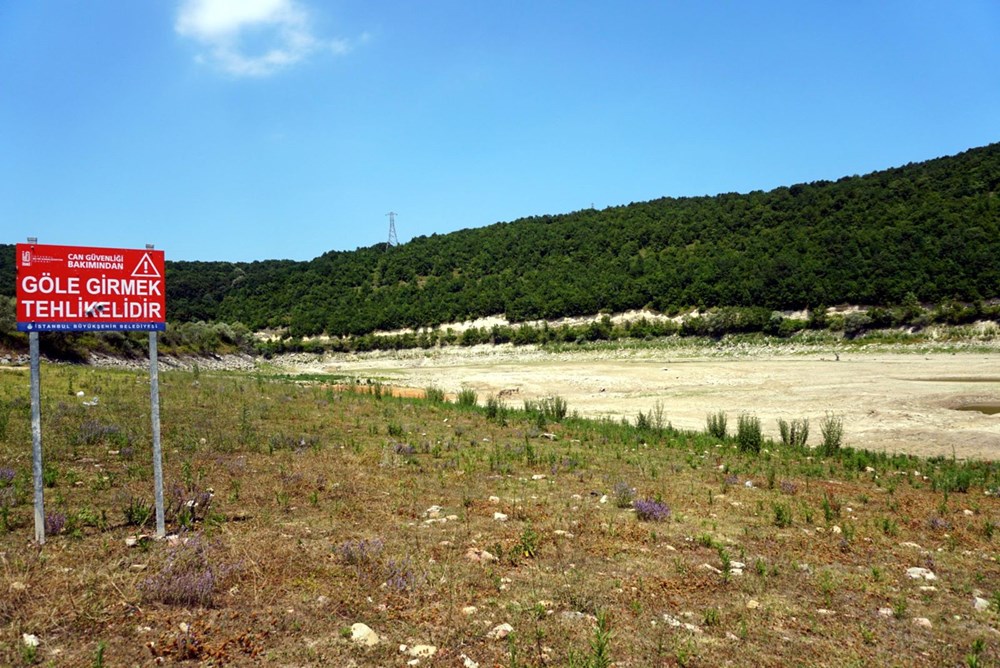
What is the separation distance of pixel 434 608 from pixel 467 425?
10967 mm

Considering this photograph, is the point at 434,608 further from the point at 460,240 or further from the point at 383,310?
the point at 460,240

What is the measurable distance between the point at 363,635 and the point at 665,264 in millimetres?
85067

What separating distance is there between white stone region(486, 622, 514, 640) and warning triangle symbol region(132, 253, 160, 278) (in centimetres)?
487

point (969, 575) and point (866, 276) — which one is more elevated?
point (866, 276)

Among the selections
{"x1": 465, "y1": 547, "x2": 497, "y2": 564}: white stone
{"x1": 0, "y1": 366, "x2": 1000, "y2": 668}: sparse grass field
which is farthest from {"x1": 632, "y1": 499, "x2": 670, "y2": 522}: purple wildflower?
{"x1": 465, "y1": 547, "x2": 497, "y2": 564}: white stone

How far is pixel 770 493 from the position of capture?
31.0 ft

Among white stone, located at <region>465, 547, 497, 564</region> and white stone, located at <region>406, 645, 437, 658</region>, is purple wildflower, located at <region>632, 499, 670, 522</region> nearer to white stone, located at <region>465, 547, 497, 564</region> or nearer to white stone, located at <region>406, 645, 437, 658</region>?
white stone, located at <region>465, 547, 497, 564</region>

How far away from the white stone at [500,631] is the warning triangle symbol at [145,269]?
16.0 ft

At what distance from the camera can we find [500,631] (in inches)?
179

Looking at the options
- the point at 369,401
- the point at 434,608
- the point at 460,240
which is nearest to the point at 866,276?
the point at 369,401

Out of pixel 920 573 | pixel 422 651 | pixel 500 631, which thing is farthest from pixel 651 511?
pixel 422 651

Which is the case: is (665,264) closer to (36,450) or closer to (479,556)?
(479,556)

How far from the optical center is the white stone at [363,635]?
4328 mm

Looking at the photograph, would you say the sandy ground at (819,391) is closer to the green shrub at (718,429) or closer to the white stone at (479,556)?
the green shrub at (718,429)
